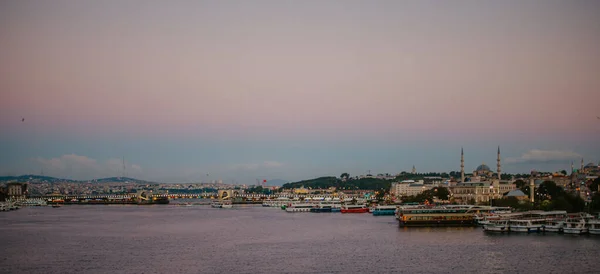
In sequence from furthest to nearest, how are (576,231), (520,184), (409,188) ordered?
(409,188) < (520,184) < (576,231)

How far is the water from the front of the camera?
2281 centimetres

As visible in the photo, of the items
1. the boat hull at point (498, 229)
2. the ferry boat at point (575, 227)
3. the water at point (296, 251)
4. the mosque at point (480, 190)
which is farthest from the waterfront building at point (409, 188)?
the ferry boat at point (575, 227)

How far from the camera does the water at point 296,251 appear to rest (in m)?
22.8

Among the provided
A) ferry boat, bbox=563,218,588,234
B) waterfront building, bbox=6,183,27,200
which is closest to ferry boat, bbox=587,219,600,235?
ferry boat, bbox=563,218,588,234

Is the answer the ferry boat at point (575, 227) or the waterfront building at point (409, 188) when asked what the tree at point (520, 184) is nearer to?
the waterfront building at point (409, 188)

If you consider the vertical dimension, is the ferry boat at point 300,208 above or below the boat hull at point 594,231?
below

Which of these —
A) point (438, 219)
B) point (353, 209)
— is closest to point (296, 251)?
point (438, 219)

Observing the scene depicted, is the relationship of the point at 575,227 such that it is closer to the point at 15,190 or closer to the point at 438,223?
the point at 438,223

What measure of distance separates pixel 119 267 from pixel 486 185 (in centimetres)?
5507

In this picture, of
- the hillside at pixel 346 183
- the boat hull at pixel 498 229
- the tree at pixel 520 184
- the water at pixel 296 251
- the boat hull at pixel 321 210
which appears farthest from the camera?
the hillside at pixel 346 183

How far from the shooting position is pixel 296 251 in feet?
90.5

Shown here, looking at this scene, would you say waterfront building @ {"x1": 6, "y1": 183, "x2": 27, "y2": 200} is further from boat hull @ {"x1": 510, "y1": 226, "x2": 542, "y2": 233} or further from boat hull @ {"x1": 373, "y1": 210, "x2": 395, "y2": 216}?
boat hull @ {"x1": 510, "y1": 226, "x2": 542, "y2": 233}

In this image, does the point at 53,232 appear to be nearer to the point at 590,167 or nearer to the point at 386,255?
the point at 386,255

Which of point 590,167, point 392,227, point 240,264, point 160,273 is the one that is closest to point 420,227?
point 392,227
